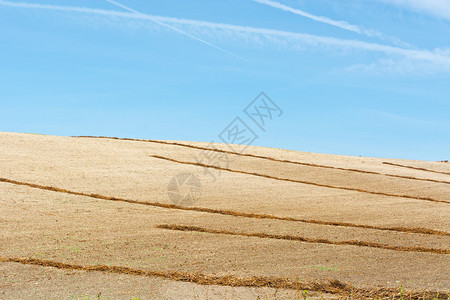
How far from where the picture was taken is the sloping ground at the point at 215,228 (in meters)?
6.89

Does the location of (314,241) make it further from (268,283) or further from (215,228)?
(268,283)

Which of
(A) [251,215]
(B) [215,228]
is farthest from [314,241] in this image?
(A) [251,215]

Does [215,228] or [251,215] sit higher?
[251,215]

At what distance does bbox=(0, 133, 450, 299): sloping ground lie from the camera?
271 inches

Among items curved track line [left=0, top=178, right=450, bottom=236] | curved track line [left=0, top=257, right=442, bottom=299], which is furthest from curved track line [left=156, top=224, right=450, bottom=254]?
curved track line [left=0, top=257, right=442, bottom=299]

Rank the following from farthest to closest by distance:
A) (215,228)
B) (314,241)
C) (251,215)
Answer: (251,215), (215,228), (314,241)

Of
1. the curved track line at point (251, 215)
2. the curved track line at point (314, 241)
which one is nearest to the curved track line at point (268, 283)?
the curved track line at point (314, 241)

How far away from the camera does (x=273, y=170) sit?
787 inches

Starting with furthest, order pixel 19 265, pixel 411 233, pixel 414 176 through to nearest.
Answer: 1. pixel 414 176
2. pixel 411 233
3. pixel 19 265

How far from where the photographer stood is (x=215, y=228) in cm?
1038

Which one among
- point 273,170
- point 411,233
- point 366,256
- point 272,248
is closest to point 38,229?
point 272,248

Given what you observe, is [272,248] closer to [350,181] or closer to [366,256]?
[366,256]

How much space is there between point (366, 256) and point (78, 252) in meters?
5.26

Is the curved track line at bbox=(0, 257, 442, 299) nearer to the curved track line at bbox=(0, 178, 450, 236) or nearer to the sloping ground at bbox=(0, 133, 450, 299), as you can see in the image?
the sloping ground at bbox=(0, 133, 450, 299)
